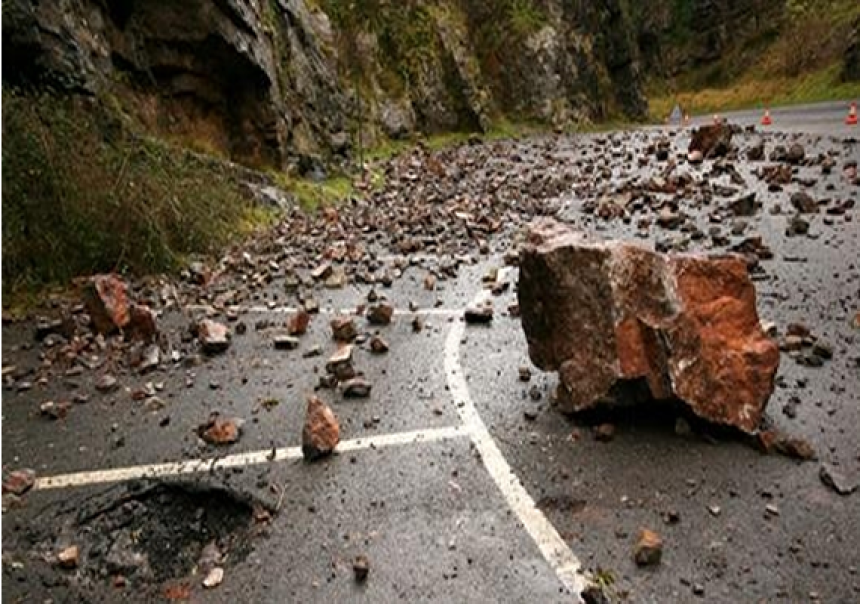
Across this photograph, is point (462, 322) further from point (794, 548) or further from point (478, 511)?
point (794, 548)

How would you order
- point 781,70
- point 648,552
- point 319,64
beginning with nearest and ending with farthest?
1. point 648,552
2. point 319,64
3. point 781,70

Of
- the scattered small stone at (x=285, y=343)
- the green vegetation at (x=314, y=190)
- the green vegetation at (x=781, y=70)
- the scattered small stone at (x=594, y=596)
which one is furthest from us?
the green vegetation at (x=781, y=70)

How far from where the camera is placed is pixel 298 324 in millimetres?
7293

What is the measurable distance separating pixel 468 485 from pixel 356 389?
1582mm

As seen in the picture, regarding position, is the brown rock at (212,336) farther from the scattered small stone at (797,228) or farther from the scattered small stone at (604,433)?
the scattered small stone at (797,228)

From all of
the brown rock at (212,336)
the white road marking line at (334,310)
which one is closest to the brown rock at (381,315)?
the white road marking line at (334,310)

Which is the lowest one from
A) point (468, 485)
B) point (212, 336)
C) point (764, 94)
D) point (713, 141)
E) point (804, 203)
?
point (468, 485)

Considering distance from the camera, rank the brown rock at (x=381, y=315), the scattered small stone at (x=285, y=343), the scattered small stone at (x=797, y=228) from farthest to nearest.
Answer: the scattered small stone at (x=797, y=228)
the brown rock at (x=381, y=315)
the scattered small stone at (x=285, y=343)

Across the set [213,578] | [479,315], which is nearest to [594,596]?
[213,578]

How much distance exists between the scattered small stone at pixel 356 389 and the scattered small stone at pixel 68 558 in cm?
248

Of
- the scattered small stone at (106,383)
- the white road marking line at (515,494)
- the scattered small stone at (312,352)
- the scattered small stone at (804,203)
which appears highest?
the scattered small stone at (804,203)

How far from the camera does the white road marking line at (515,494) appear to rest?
3715 mm

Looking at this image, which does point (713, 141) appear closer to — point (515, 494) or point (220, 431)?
point (515, 494)

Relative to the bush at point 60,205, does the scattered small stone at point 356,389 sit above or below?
below
